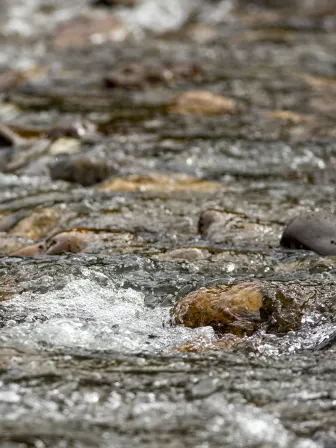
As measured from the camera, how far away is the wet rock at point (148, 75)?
9.36 m

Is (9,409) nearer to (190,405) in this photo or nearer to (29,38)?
(190,405)

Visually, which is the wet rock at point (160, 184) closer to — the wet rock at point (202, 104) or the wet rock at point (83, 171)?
the wet rock at point (83, 171)

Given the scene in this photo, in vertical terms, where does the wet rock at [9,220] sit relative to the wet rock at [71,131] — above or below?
above

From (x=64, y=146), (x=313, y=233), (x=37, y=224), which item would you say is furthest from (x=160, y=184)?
(x=313, y=233)

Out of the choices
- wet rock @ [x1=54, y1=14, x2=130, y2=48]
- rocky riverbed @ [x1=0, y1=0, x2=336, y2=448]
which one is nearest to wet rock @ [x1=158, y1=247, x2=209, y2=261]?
rocky riverbed @ [x1=0, y1=0, x2=336, y2=448]

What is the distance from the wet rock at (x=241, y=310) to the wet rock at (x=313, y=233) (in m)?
0.71

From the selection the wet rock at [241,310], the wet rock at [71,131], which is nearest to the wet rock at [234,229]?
the wet rock at [241,310]

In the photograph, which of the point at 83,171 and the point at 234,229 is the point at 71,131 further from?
the point at 234,229

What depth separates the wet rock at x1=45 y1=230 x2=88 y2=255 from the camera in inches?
184

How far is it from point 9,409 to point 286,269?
6.34ft

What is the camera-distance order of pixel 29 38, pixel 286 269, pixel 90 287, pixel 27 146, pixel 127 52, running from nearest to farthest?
pixel 90 287 < pixel 286 269 < pixel 27 146 < pixel 127 52 < pixel 29 38

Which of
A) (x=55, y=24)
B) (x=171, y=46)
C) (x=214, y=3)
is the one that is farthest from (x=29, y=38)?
(x=214, y=3)

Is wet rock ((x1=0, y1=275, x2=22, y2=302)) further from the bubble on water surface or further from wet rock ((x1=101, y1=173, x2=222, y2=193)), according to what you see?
wet rock ((x1=101, y1=173, x2=222, y2=193))

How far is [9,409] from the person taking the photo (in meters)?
2.96
